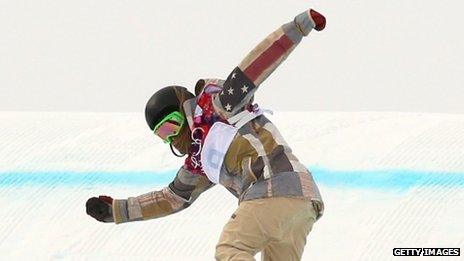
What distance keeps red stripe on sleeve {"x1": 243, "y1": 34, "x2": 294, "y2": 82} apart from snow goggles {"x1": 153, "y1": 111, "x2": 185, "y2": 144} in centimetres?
25

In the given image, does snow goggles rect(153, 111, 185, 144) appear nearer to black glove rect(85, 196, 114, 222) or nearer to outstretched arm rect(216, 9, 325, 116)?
outstretched arm rect(216, 9, 325, 116)

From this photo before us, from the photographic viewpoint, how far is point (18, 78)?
5.14 metres

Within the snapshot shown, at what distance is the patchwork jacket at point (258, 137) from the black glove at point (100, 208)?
378mm

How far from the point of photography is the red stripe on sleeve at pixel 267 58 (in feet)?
7.22

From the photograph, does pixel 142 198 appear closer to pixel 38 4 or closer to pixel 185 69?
pixel 185 69

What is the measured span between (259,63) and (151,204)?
57 cm

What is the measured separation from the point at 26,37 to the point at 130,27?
631 millimetres

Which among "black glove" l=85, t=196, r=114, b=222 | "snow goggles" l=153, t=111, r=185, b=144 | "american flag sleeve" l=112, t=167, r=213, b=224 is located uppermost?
"snow goggles" l=153, t=111, r=185, b=144

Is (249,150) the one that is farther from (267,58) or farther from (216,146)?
(267,58)

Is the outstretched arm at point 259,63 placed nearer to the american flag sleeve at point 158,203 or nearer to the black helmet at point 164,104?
the black helmet at point 164,104

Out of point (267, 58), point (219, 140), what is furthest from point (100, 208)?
point (267, 58)

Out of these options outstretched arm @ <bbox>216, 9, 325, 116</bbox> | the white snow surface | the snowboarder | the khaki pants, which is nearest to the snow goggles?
the snowboarder

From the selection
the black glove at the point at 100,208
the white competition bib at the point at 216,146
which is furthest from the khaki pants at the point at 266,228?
the black glove at the point at 100,208

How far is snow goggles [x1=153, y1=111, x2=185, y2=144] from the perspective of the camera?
235 centimetres
